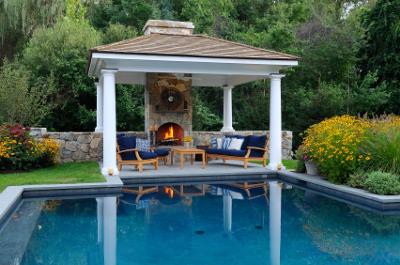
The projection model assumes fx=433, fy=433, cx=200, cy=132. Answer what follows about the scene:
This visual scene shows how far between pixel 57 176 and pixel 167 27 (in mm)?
6904

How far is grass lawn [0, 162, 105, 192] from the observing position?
962 cm

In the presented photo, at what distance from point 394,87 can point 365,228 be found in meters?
12.8

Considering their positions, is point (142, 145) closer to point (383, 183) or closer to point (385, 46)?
point (383, 183)

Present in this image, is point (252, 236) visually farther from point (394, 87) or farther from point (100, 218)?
point (394, 87)

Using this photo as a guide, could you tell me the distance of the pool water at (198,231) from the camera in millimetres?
5359

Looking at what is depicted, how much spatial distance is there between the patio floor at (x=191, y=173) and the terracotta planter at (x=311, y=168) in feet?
3.31

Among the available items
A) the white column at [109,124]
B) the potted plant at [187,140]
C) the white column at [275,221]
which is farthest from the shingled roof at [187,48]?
the white column at [275,221]

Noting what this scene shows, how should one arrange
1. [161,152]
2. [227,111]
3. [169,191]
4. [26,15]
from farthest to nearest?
[26,15]
[227,111]
[161,152]
[169,191]

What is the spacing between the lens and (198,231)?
6.58 metres

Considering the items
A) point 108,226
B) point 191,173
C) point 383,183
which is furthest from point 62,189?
point 383,183

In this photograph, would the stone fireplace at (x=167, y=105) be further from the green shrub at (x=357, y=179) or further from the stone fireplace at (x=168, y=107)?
the green shrub at (x=357, y=179)

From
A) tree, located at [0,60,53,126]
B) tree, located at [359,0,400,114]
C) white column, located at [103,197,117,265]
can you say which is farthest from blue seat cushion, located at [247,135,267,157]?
tree, located at [359,0,400,114]

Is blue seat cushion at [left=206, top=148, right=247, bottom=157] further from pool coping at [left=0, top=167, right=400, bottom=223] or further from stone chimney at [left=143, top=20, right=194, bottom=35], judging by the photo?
stone chimney at [left=143, top=20, right=194, bottom=35]

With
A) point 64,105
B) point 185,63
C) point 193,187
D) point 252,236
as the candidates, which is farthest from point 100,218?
point 64,105
